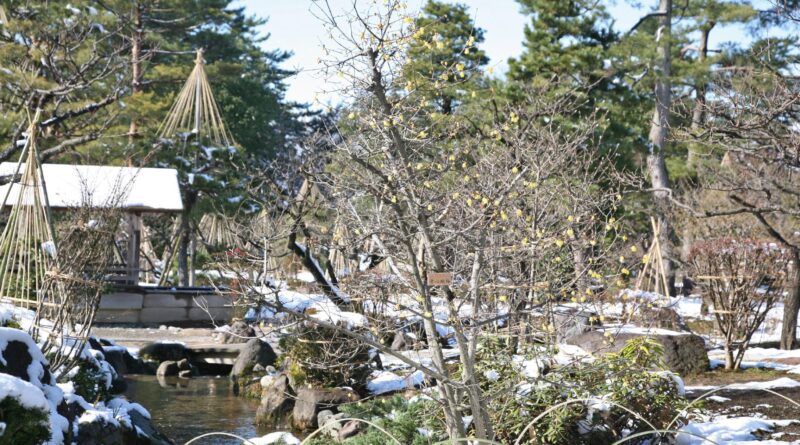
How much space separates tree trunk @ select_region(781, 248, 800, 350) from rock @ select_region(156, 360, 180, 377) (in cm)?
907

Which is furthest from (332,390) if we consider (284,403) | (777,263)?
(777,263)

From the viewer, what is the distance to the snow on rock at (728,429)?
716 centimetres

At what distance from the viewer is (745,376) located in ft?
34.8

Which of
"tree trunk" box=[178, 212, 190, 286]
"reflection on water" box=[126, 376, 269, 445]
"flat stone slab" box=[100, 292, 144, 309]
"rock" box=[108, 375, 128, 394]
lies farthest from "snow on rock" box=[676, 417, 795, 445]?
"tree trunk" box=[178, 212, 190, 286]

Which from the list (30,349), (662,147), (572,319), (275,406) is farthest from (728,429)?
(662,147)

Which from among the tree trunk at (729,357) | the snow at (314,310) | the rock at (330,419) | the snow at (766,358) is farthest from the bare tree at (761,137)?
the rock at (330,419)

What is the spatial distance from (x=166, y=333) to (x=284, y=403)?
7.75m

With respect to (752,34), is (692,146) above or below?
below

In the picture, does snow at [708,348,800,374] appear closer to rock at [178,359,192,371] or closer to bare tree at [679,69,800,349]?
bare tree at [679,69,800,349]

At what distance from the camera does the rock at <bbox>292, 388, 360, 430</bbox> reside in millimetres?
9766

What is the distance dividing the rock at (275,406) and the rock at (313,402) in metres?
0.19

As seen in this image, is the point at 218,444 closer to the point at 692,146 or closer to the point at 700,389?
the point at 700,389

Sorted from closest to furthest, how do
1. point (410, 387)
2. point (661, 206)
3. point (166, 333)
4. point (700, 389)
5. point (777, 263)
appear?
point (410, 387)
point (700, 389)
point (777, 263)
point (166, 333)
point (661, 206)

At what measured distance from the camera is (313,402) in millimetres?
9773
